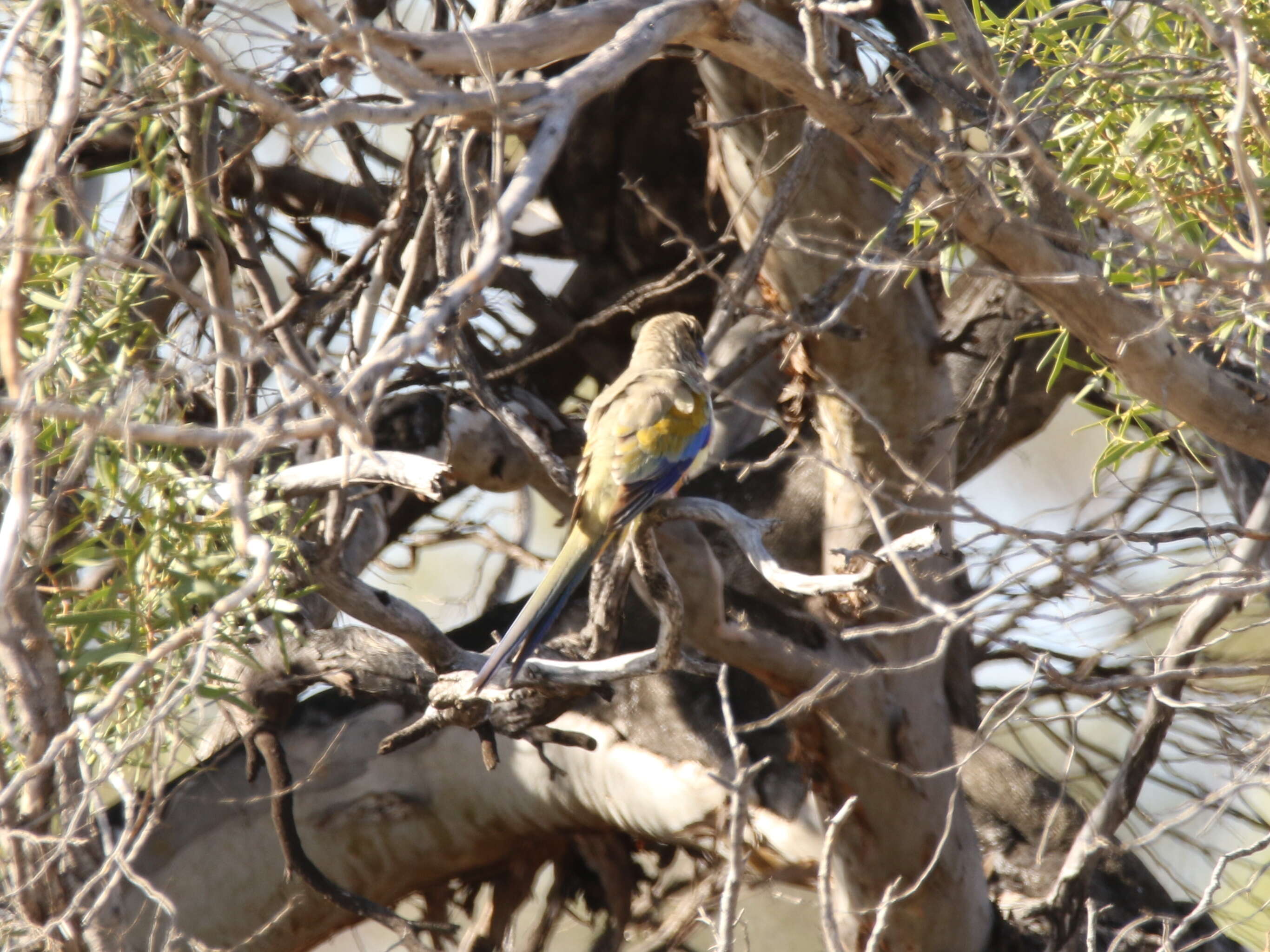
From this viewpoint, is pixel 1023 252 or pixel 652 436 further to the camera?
pixel 652 436

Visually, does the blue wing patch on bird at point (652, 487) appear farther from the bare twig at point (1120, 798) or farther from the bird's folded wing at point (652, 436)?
the bare twig at point (1120, 798)

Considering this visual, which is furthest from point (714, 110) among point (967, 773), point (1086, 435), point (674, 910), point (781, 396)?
point (1086, 435)

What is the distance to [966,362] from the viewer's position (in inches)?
149

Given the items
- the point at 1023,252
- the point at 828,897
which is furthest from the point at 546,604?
the point at 1023,252

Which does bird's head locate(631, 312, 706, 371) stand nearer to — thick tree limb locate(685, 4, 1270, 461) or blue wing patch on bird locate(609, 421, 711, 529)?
blue wing patch on bird locate(609, 421, 711, 529)

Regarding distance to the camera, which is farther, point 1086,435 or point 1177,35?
point 1086,435

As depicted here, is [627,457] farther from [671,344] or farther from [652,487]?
[671,344]

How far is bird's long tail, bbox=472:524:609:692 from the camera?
7.64 ft

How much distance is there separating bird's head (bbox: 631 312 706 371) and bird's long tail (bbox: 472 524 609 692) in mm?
699

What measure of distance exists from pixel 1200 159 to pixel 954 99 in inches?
17.8

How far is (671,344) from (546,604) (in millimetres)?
1054

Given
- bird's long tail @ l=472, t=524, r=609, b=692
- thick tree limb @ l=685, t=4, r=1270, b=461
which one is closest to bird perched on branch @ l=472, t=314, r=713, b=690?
bird's long tail @ l=472, t=524, r=609, b=692

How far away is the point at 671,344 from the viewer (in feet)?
10.5

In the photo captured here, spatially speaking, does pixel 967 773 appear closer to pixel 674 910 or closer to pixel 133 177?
pixel 674 910
